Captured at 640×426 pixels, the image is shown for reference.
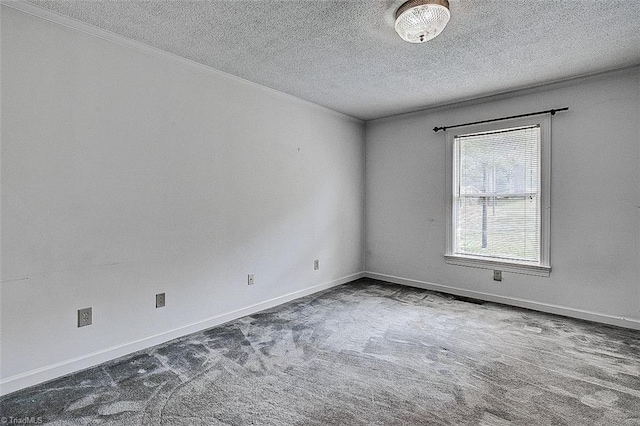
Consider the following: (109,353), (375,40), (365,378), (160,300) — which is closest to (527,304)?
(365,378)

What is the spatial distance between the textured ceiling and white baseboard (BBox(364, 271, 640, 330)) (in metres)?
2.44

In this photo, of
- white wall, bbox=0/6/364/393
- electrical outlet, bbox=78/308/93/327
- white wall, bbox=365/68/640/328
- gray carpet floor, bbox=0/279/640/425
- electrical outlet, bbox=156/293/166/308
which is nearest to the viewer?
gray carpet floor, bbox=0/279/640/425

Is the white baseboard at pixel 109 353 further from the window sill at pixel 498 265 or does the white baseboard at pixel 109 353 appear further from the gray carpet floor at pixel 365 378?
the window sill at pixel 498 265

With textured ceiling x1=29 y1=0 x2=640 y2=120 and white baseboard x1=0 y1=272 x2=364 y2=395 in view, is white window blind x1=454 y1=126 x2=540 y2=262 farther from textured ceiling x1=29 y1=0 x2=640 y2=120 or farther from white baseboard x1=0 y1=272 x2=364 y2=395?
white baseboard x1=0 y1=272 x2=364 y2=395

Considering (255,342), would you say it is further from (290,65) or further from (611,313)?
(611,313)

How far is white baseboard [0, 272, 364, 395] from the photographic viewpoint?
85.2 inches

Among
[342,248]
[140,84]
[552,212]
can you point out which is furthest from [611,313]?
[140,84]

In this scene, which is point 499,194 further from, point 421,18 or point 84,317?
point 84,317

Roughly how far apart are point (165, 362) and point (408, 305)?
8.61ft

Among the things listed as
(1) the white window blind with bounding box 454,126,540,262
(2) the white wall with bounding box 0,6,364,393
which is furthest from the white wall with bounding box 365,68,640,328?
(2) the white wall with bounding box 0,6,364,393

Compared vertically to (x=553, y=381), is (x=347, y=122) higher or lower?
higher

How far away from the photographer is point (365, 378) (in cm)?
232

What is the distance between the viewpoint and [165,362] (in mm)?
2535

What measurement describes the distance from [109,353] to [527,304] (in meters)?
4.20
